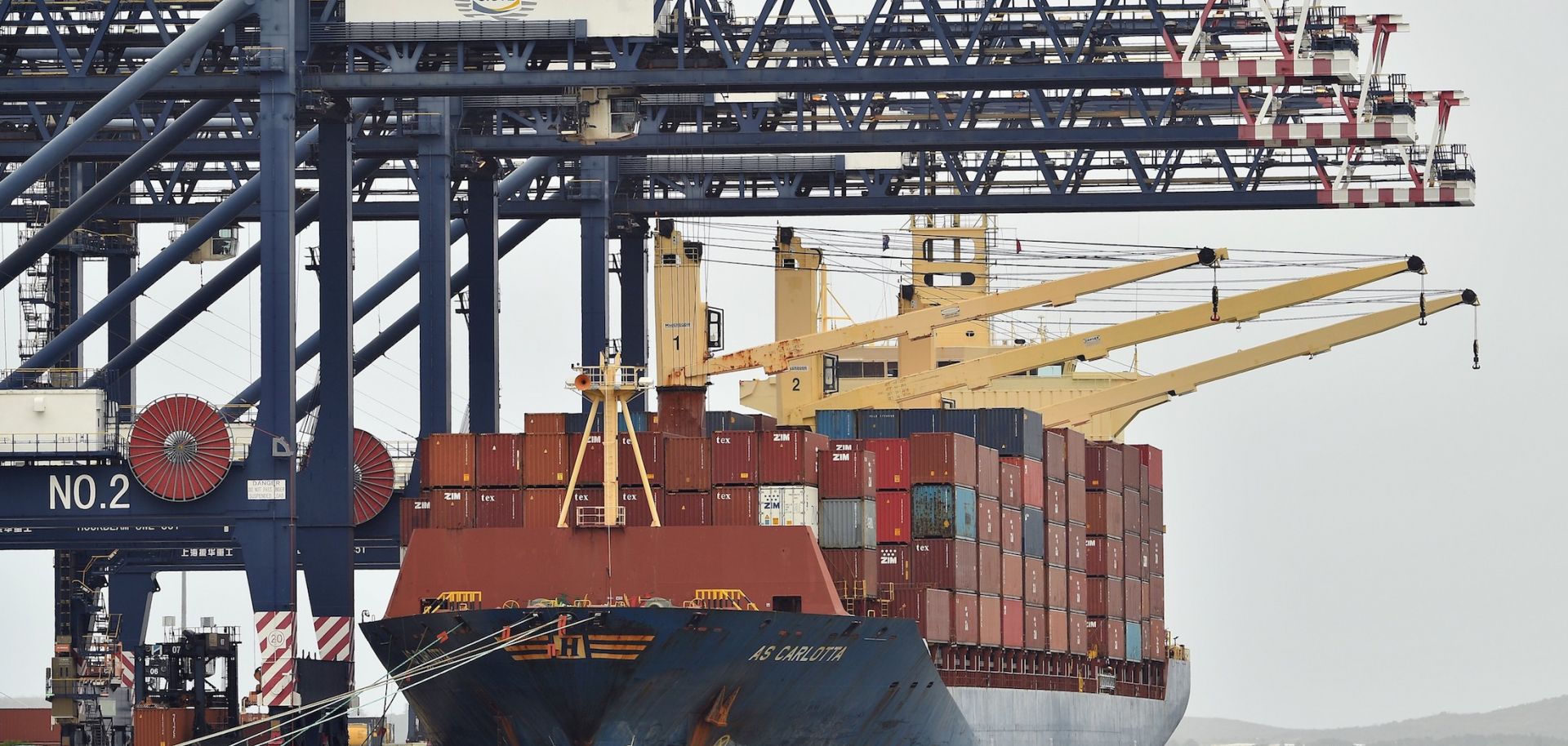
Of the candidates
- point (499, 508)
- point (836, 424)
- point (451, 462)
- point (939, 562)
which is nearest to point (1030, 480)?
point (836, 424)

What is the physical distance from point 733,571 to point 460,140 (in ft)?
A: 46.6

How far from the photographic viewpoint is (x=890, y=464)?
4944 centimetres

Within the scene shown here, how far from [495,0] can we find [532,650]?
1248 cm

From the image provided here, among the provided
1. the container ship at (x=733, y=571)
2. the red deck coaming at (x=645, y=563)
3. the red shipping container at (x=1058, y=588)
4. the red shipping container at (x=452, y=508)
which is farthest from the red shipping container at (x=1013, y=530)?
the red shipping container at (x=452, y=508)

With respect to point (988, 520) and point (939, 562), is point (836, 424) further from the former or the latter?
point (939, 562)

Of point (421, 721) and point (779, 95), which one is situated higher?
point (779, 95)

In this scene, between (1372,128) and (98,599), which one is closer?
(1372,128)

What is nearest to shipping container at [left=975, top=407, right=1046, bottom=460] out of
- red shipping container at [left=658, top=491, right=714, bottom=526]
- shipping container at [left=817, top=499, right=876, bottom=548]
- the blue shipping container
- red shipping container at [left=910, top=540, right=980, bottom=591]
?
the blue shipping container

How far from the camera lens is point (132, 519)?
48.4 meters

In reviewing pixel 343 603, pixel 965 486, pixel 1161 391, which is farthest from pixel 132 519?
pixel 1161 391

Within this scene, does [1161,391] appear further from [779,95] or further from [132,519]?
[132,519]

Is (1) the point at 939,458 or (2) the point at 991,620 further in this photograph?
(2) the point at 991,620

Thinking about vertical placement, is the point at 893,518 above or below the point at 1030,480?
below

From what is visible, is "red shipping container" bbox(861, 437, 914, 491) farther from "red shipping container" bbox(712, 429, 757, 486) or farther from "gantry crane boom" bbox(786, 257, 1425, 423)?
"gantry crane boom" bbox(786, 257, 1425, 423)
